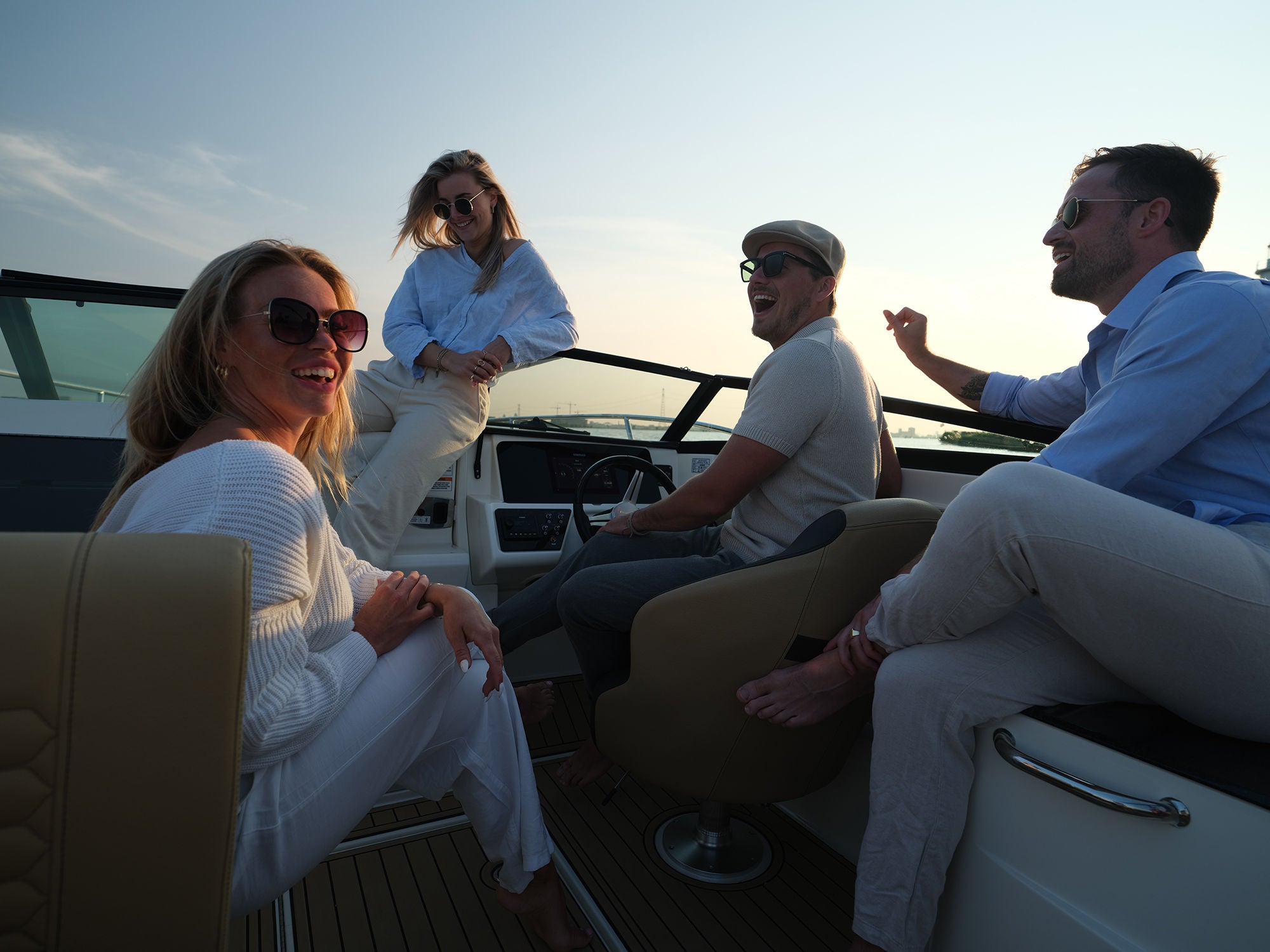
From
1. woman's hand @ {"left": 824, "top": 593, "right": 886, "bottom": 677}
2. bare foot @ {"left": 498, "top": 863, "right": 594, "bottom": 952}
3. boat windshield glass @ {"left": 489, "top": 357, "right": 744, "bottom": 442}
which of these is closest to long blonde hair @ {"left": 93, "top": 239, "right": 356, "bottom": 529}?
bare foot @ {"left": 498, "top": 863, "right": 594, "bottom": 952}

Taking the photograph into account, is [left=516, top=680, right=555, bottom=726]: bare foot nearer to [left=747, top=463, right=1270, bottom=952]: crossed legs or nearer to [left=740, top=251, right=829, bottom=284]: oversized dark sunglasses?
[left=747, top=463, right=1270, bottom=952]: crossed legs

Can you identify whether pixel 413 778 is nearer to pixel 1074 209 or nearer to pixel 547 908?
pixel 547 908

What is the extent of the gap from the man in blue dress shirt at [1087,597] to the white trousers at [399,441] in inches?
61.6

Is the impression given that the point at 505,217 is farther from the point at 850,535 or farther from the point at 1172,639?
the point at 1172,639

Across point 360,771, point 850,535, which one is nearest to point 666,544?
point 850,535

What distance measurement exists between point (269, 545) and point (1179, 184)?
1.81 meters

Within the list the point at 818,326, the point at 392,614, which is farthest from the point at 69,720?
the point at 818,326

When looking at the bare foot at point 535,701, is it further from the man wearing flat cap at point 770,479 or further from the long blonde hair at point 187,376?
the long blonde hair at point 187,376

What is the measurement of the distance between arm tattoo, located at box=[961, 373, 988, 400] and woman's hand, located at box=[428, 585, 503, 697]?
1693mm

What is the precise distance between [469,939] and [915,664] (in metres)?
1.03

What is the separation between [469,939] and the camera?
1.38 metres

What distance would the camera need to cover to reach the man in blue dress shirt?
94 centimetres

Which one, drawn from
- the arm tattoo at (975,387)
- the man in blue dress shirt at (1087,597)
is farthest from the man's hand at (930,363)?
the man in blue dress shirt at (1087,597)

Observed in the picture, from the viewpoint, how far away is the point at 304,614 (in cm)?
99
